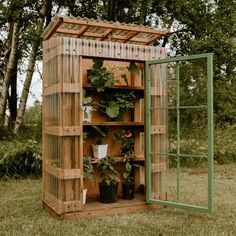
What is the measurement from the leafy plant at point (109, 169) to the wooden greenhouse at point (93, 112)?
0.13 m

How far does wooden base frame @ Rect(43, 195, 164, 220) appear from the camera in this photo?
422cm

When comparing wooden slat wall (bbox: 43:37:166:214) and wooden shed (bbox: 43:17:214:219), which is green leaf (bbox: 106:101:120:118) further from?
wooden slat wall (bbox: 43:37:166:214)

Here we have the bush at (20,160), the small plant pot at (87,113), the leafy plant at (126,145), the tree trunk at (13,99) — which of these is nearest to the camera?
the small plant pot at (87,113)

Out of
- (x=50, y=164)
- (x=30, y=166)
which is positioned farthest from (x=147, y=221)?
(x=30, y=166)

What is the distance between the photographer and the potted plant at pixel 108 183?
462 cm

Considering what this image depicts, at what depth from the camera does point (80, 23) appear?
4293mm

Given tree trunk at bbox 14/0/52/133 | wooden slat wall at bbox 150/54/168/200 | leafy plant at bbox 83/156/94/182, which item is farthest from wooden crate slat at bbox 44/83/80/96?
tree trunk at bbox 14/0/52/133

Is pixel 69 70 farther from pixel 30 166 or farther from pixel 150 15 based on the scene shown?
pixel 150 15

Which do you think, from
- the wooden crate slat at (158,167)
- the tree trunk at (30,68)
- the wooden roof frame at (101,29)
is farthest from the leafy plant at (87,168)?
the tree trunk at (30,68)

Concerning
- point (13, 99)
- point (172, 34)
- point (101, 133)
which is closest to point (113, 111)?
point (101, 133)

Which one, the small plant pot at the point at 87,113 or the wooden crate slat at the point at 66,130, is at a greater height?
the small plant pot at the point at 87,113

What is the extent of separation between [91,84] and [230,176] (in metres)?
3.72

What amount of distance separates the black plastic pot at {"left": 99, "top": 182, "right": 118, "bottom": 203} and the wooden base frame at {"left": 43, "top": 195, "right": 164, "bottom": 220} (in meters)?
0.07

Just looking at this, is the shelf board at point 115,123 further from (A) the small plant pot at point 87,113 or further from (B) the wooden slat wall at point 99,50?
(B) the wooden slat wall at point 99,50
